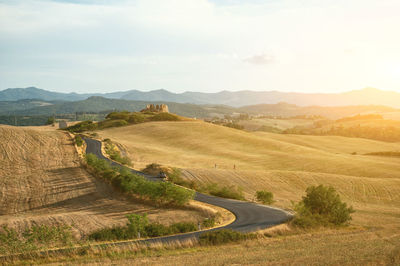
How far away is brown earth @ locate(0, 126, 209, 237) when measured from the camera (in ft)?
92.6

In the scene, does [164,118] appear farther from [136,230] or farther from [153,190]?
[136,230]

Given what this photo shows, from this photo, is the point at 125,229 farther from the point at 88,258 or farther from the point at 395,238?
the point at 395,238

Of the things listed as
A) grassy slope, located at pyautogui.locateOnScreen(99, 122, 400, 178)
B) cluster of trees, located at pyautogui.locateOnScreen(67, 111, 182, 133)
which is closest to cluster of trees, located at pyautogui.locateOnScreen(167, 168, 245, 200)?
grassy slope, located at pyautogui.locateOnScreen(99, 122, 400, 178)

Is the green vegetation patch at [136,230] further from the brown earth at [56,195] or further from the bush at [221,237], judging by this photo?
the bush at [221,237]

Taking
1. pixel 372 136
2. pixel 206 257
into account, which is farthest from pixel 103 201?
pixel 372 136

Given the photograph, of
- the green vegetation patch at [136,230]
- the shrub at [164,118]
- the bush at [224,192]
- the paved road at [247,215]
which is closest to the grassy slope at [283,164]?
the bush at [224,192]

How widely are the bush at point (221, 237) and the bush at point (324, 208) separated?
27.3 feet

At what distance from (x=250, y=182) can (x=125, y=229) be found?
28.0 m

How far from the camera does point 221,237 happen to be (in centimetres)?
2162

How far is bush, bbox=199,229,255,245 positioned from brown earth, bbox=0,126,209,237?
7.27m

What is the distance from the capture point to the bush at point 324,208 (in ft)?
96.9

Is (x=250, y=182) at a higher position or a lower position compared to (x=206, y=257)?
lower

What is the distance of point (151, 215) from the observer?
3045cm

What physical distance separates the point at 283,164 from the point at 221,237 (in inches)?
2073
